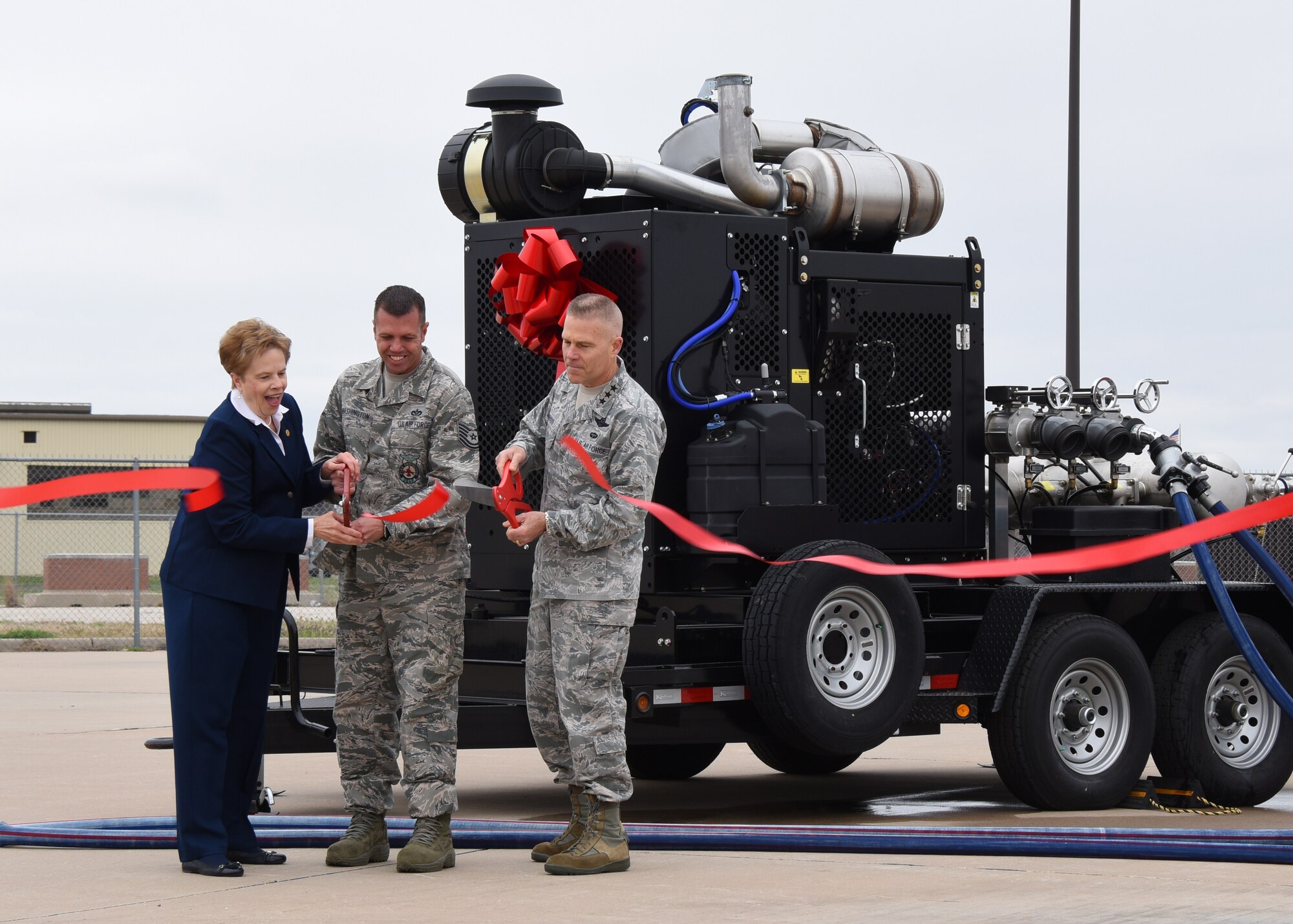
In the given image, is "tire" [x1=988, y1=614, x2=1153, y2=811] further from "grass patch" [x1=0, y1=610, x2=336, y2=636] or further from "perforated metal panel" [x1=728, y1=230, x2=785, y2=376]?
"grass patch" [x1=0, y1=610, x2=336, y2=636]

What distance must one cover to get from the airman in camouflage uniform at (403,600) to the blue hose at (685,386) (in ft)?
5.78

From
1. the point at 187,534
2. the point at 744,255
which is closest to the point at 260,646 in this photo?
the point at 187,534

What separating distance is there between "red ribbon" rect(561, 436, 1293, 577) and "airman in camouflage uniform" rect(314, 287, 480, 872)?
33.4 inches

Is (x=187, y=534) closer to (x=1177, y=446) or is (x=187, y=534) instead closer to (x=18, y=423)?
(x=1177, y=446)

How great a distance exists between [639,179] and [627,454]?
2.57 meters

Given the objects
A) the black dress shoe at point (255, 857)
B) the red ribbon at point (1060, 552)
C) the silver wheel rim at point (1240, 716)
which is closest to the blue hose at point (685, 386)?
the red ribbon at point (1060, 552)

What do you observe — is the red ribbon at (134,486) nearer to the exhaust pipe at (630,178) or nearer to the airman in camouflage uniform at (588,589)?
the airman in camouflage uniform at (588,589)

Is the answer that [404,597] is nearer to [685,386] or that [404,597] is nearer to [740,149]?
[685,386]

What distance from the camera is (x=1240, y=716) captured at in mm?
9820

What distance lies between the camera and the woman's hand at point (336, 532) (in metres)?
6.57

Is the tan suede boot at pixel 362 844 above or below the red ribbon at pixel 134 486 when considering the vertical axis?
below

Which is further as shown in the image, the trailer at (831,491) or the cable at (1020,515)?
the cable at (1020,515)

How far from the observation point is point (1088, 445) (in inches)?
377

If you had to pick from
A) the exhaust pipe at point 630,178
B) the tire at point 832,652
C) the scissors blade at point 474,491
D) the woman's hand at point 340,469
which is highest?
the exhaust pipe at point 630,178
